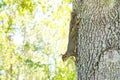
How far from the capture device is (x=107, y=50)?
Answer: 2072 millimetres

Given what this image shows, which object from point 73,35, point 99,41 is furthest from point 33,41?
point 99,41

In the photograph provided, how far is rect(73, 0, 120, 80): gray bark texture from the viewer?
206 cm

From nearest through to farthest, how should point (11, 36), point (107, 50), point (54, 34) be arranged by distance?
point (107, 50), point (11, 36), point (54, 34)

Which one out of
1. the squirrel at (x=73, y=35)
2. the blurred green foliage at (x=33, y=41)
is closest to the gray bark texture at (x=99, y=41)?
the squirrel at (x=73, y=35)

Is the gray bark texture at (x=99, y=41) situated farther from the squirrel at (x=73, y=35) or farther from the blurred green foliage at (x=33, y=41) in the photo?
the blurred green foliage at (x=33, y=41)

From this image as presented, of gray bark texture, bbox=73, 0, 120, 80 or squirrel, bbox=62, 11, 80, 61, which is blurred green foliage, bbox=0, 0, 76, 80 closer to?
squirrel, bbox=62, 11, 80, 61

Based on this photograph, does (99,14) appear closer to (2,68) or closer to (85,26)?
(85,26)

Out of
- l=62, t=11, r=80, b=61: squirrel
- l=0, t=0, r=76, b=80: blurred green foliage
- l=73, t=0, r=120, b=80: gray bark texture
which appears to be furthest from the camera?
l=0, t=0, r=76, b=80: blurred green foliage

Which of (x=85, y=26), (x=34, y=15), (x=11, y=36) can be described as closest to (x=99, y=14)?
(x=85, y=26)

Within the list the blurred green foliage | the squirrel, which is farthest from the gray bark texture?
the blurred green foliage

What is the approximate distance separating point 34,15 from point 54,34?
66.2 inches

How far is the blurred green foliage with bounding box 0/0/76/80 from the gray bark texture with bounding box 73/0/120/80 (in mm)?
6955

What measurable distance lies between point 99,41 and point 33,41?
10.5m

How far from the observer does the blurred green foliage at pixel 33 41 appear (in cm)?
1022
